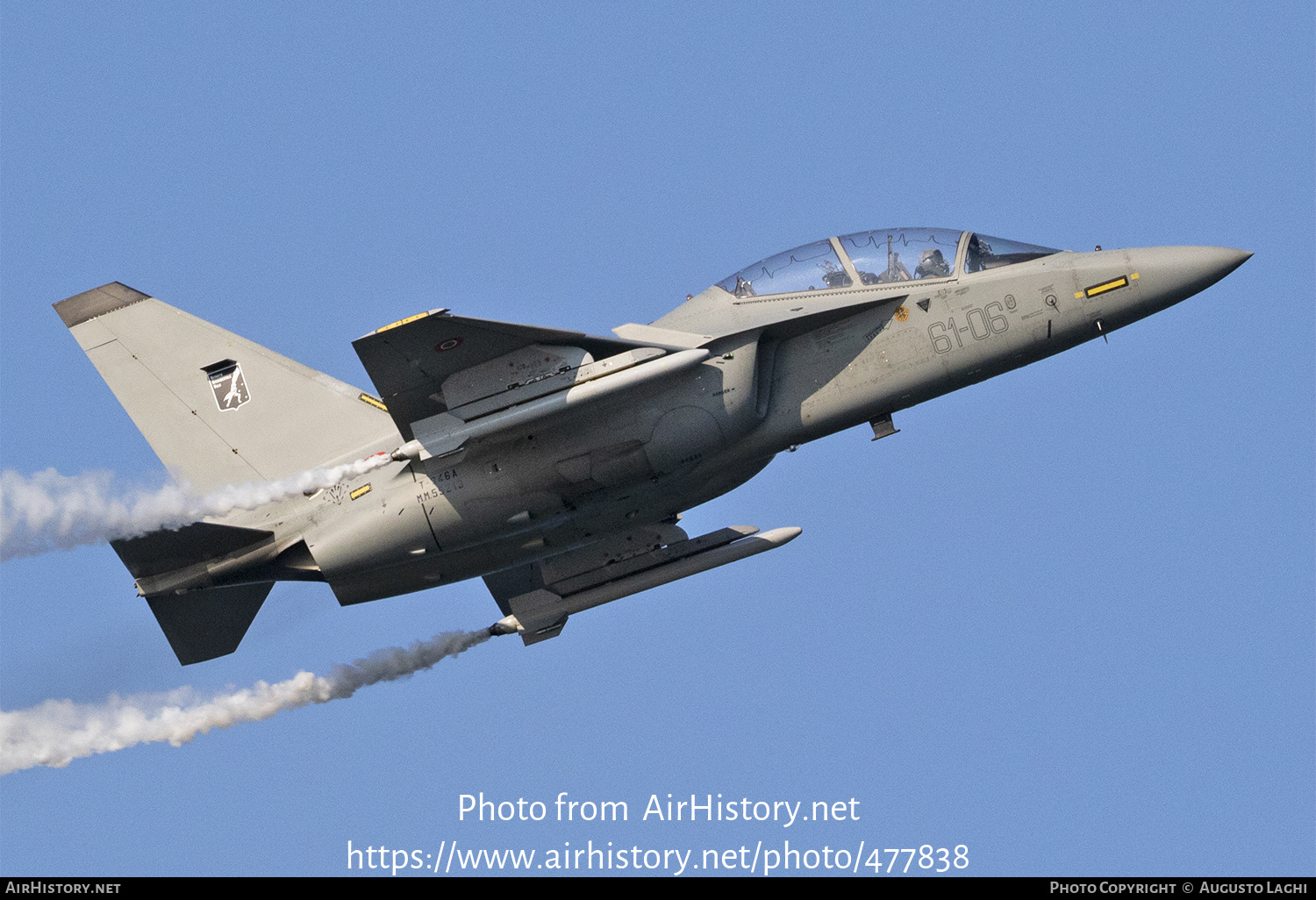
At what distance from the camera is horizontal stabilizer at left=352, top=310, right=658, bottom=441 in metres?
14.8

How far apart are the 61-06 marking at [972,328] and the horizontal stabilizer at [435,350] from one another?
11.4ft

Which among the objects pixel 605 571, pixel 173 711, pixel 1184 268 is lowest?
pixel 173 711

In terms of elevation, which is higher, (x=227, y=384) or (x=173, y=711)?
(x=227, y=384)

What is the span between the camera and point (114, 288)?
19281mm

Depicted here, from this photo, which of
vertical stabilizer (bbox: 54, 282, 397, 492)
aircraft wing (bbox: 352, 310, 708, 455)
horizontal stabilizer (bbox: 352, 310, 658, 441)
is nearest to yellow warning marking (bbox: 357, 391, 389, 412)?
vertical stabilizer (bbox: 54, 282, 397, 492)

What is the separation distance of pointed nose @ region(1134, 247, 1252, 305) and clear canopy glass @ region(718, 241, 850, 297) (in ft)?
11.3

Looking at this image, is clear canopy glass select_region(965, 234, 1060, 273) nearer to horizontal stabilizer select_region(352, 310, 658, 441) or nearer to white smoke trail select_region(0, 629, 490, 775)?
horizontal stabilizer select_region(352, 310, 658, 441)

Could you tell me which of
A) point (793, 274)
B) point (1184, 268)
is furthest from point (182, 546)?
point (1184, 268)

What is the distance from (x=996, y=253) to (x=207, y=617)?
34.0 feet

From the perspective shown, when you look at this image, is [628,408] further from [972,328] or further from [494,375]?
[972,328]

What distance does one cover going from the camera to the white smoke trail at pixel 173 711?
1847 cm

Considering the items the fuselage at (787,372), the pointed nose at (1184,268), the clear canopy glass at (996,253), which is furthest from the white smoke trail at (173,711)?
the pointed nose at (1184,268)

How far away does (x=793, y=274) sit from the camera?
16.7 metres

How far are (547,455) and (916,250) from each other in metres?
4.87
